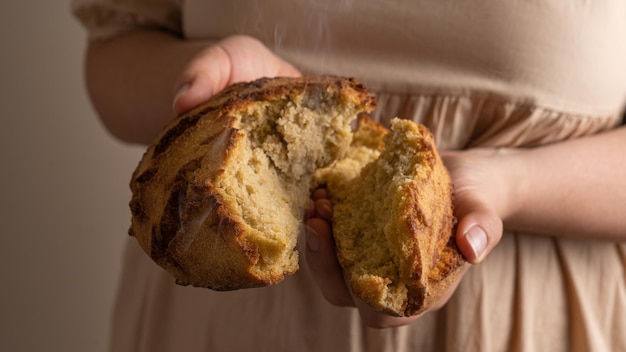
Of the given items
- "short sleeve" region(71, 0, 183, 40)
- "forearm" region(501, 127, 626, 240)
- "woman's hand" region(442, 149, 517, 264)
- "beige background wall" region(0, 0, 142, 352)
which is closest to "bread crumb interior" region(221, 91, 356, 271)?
"woman's hand" region(442, 149, 517, 264)

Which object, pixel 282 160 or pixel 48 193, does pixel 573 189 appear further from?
pixel 48 193

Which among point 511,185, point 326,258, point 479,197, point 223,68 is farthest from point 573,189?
point 223,68

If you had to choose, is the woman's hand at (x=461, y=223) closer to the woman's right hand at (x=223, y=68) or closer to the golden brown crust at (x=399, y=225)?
the golden brown crust at (x=399, y=225)

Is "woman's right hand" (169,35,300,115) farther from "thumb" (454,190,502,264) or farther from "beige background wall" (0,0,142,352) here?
"beige background wall" (0,0,142,352)

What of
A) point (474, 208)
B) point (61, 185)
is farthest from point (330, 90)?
point (61, 185)

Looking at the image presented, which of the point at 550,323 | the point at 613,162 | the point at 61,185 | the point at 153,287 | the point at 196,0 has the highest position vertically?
the point at 196,0

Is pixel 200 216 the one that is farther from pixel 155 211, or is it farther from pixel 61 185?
pixel 61 185
